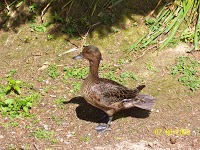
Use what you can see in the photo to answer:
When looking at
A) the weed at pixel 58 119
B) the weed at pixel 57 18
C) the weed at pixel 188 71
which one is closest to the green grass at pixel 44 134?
the weed at pixel 58 119

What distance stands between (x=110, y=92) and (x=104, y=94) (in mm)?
100

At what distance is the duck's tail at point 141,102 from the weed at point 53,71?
1554 mm

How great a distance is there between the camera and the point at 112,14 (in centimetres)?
789

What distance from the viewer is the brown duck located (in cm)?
594

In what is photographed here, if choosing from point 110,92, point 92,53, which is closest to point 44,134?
point 110,92

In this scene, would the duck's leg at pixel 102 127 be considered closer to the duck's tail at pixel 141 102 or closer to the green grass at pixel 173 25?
the duck's tail at pixel 141 102

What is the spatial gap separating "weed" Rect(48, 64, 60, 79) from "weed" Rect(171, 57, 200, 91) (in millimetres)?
1935

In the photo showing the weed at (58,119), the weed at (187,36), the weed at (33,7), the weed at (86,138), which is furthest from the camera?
the weed at (33,7)

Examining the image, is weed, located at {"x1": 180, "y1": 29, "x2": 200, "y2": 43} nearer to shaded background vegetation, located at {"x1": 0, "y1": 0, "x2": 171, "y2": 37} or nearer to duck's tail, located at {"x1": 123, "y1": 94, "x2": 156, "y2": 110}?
shaded background vegetation, located at {"x1": 0, "y1": 0, "x2": 171, "y2": 37}

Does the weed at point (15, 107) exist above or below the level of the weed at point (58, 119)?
above

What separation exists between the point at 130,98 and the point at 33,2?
3.23m

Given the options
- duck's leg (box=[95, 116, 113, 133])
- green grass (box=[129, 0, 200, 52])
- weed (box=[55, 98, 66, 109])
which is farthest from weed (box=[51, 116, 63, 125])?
green grass (box=[129, 0, 200, 52])

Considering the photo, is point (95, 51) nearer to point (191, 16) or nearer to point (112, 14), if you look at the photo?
point (112, 14)

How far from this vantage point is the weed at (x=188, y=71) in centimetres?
687
